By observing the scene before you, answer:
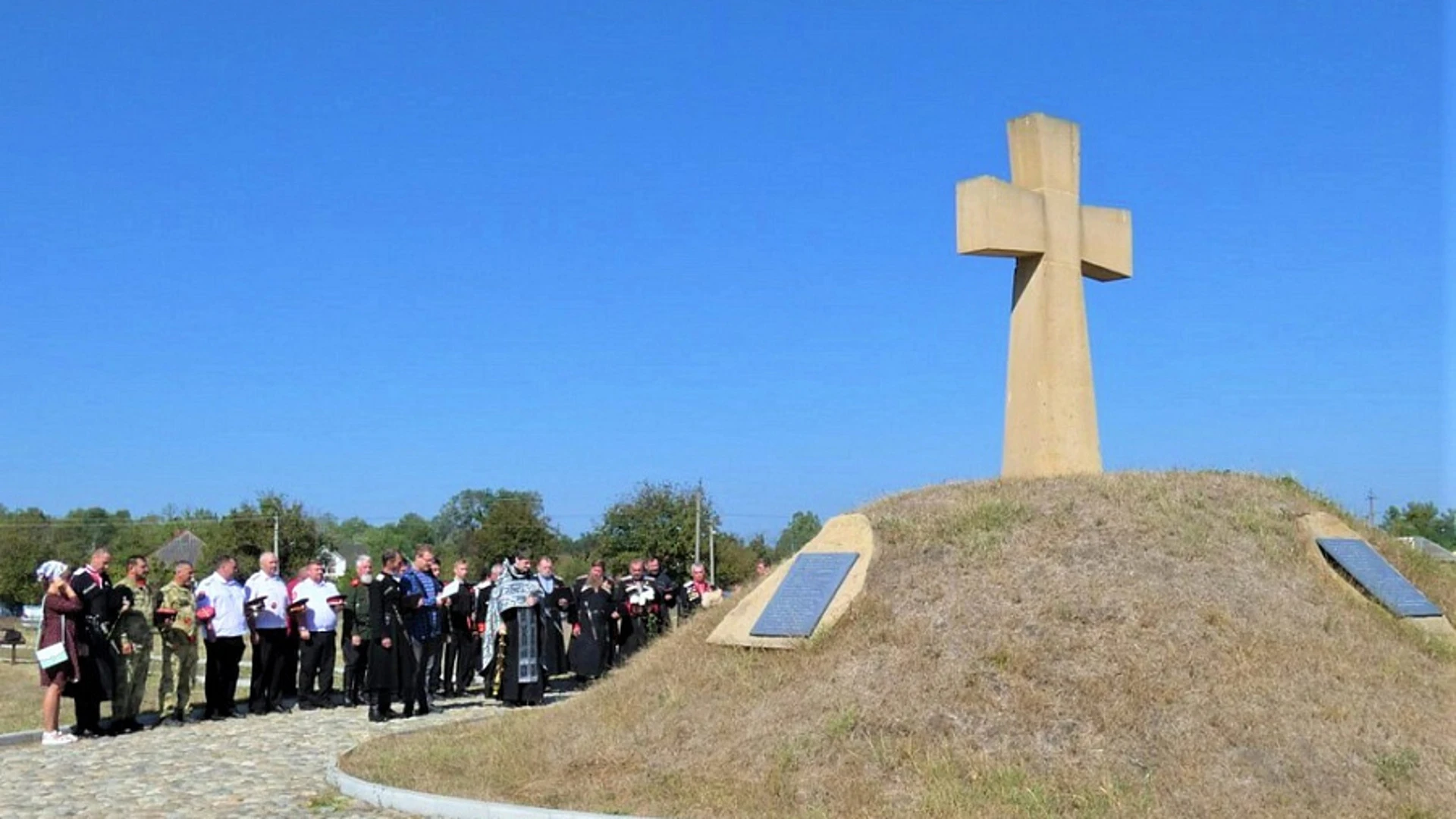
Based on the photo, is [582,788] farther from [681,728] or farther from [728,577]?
[728,577]

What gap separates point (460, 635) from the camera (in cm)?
1653

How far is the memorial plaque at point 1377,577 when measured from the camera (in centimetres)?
1081

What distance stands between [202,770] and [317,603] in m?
5.13

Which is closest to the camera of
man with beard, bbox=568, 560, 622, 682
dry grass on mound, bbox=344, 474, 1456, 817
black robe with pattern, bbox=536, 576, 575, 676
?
dry grass on mound, bbox=344, 474, 1456, 817

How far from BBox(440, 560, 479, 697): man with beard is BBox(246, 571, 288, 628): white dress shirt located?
6.20ft

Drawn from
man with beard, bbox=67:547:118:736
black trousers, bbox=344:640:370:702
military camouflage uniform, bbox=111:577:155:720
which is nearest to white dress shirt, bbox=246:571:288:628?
black trousers, bbox=344:640:370:702

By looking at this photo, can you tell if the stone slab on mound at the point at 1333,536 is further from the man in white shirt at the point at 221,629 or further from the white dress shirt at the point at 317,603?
the man in white shirt at the point at 221,629

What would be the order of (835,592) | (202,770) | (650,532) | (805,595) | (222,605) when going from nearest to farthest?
(202,770) → (835,592) → (805,595) → (222,605) → (650,532)

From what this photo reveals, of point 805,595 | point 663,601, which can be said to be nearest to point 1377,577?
point 805,595

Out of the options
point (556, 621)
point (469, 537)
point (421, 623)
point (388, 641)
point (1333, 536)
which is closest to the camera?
point (1333, 536)

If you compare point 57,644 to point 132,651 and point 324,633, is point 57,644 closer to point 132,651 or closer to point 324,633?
point 132,651

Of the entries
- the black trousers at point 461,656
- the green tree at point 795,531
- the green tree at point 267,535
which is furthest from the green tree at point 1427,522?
the green tree at point 267,535

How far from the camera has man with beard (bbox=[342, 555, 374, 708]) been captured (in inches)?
603

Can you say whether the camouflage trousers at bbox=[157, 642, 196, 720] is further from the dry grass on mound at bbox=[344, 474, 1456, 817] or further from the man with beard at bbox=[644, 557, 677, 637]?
the man with beard at bbox=[644, 557, 677, 637]
